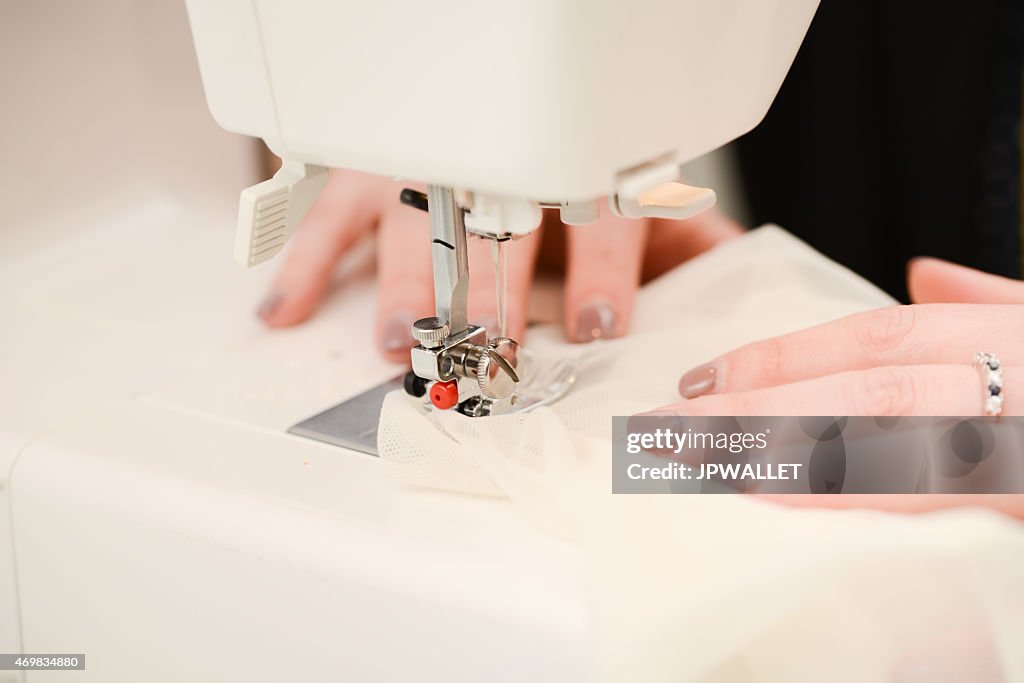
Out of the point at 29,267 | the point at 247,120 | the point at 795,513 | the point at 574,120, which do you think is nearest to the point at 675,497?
the point at 795,513

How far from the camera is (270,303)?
0.86m

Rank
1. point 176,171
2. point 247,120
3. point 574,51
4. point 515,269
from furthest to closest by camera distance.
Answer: point 176,171 < point 515,269 < point 247,120 < point 574,51

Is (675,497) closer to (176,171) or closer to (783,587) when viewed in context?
(783,587)

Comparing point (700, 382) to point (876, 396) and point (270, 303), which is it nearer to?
point (876, 396)

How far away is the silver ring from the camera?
21.7 inches

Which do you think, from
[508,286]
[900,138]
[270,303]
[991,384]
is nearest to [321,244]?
[270,303]

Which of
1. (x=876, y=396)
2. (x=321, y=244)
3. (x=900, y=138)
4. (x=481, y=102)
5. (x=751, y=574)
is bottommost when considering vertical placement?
(x=751, y=574)

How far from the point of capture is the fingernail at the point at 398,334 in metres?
0.77

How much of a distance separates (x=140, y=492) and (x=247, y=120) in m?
0.23

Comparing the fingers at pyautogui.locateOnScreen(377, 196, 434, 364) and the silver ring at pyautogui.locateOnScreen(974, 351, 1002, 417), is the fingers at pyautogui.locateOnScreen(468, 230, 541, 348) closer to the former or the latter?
the fingers at pyautogui.locateOnScreen(377, 196, 434, 364)

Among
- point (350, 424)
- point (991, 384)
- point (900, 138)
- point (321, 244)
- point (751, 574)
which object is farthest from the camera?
point (900, 138)

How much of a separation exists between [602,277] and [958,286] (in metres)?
0.27

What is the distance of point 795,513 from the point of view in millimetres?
505

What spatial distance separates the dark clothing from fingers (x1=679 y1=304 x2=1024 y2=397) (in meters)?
0.78
